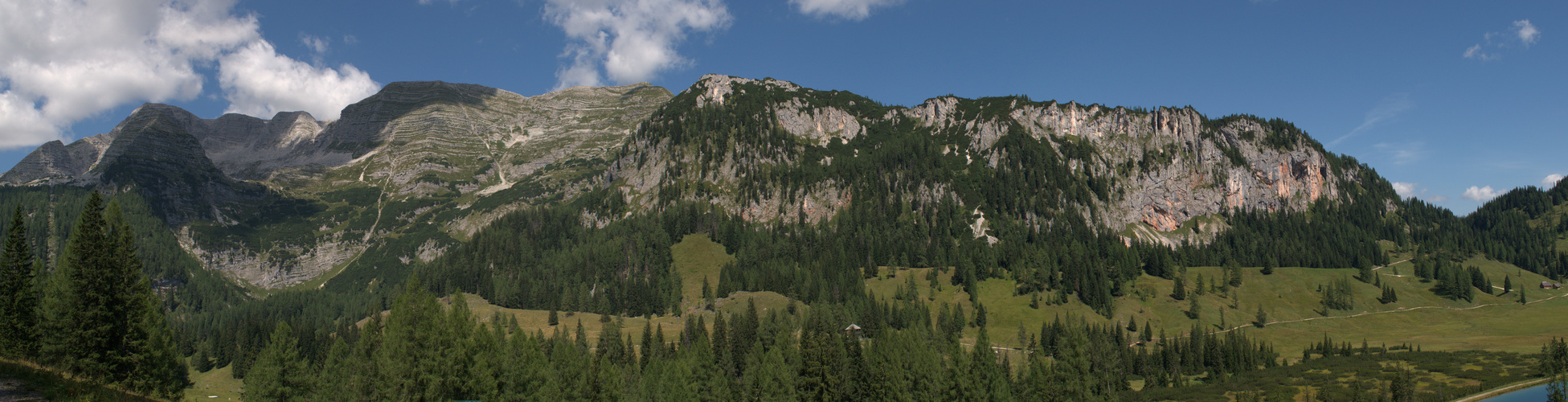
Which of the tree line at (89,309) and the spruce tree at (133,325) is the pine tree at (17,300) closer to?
the tree line at (89,309)

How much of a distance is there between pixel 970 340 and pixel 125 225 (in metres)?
162

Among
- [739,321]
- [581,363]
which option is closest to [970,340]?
[739,321]

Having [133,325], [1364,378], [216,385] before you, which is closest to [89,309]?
[133,325]

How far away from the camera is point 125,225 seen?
60.2m

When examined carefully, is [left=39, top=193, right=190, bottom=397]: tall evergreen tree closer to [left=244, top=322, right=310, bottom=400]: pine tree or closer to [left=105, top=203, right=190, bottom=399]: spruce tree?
[left=105, top=203, right=190, bottom=399]: spruce tree

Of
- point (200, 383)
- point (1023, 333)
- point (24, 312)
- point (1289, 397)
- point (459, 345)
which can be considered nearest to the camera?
point (24, 312)

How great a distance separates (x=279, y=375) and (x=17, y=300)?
28.8m

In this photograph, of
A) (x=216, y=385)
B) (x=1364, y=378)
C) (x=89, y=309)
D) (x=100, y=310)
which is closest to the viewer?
(x=89, y=309)

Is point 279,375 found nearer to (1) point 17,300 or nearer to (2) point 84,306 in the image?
(1) point 17,300

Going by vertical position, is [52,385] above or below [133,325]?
below

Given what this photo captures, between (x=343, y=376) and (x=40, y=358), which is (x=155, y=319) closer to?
(x=40, y=358)

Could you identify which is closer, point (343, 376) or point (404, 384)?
point (404, 384)

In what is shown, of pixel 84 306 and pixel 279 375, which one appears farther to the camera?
pixel 279 375

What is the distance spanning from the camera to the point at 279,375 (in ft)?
273
